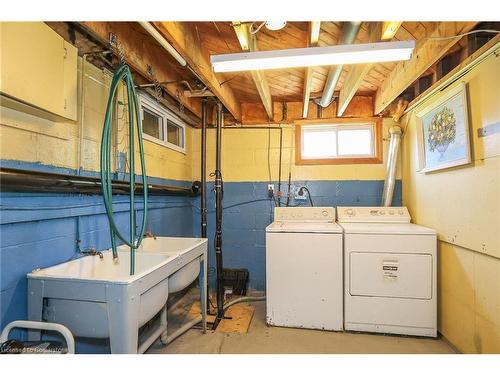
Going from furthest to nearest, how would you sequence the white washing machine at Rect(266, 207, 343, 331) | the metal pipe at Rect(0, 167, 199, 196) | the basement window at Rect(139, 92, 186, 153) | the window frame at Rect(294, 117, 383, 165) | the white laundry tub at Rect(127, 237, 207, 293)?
the window frame at Rect(294, 117, 383, 165), the basement window at Rect(139, 92, 186, 153), the white washing machine at Rect(266, 207, 343, 331), the white laundry tub at Rect(127, 237, 207, 293), the metal pipe at Rect(0, 167, 199, 196)

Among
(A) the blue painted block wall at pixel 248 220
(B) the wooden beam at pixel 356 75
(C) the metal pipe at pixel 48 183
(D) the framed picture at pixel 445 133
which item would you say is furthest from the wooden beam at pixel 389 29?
(C) the metal pipe at pixel 48 183

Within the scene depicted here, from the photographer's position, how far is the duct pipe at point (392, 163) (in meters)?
2.99

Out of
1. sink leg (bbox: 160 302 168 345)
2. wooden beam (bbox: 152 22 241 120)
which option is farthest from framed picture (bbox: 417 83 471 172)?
sink leg (bbox: 160 302 168 345)

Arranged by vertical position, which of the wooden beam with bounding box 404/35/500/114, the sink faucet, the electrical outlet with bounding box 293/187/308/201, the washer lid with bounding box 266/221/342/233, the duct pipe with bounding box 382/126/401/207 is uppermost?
the wooden beam with bounding box 404/35/500/114

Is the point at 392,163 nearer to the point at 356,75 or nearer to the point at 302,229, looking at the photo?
the point at 356,75

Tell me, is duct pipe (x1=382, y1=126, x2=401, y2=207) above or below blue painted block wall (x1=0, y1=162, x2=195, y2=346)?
above

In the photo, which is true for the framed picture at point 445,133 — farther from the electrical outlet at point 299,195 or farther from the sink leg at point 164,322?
the sink leg at point 164,322

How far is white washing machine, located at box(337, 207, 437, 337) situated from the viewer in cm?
223

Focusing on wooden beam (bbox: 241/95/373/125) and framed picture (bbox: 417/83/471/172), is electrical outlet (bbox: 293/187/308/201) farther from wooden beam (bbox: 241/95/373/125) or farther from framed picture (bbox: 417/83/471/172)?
framed picture (bbox: 417/83/471/172)

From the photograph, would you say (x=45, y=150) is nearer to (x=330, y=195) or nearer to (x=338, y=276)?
(x=338, y=276)

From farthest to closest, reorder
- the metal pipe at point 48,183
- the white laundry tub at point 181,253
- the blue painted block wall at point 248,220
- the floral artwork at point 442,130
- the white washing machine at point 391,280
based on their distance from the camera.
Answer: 1. the blue painted block wall at point 248,220
2. the white washing machine at point 391,280
3. the floral artwork at point 442,130
4. the white laundry tub at point 181,253
5. the metal pipe at point 48,183

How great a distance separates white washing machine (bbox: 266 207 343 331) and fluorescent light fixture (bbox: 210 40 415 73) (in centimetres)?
145

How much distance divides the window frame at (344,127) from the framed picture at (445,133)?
72 centimetres
